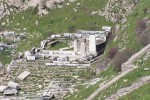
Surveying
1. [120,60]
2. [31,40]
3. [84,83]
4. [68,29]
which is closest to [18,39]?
[31,40]

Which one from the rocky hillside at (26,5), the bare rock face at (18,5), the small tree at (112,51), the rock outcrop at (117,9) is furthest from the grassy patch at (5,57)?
the small tree at (112,51)

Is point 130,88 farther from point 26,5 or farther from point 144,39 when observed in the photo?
point 26,5

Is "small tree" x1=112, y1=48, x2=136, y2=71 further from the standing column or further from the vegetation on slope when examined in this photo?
the standing column

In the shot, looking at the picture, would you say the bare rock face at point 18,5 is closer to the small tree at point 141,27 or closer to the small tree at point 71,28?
the small tree at point 71,28

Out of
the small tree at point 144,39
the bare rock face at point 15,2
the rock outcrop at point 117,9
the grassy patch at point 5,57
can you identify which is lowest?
the grassy patch at point 5,57

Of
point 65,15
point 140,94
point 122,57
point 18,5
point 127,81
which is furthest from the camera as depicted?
point 18,5

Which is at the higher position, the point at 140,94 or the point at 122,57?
the point at 122,57

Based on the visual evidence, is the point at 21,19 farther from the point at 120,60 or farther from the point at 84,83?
the point at 120,60

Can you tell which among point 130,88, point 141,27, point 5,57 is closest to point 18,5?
point 5,57

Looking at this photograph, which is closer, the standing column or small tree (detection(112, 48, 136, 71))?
small tree (detection(112, 48, 136, 71))

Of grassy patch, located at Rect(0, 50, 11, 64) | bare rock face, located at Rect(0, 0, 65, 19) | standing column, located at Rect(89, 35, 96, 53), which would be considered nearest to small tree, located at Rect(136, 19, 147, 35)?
standing column, located at Rect(89, 35, 96, 53)

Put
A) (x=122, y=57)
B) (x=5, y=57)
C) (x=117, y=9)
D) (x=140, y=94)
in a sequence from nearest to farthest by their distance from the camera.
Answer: (x=140, y=94) < (x=122, y=57) < (x=5, y=57) < (x=117, y=9)
